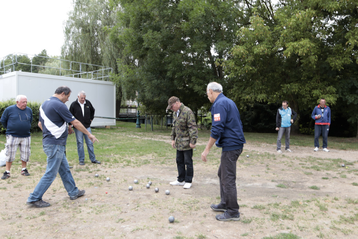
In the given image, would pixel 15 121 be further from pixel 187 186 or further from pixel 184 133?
pixel 187 186

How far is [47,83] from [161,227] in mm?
16216

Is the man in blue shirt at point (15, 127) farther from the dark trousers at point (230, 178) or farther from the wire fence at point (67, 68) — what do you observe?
the wire fence at point (67, 68)

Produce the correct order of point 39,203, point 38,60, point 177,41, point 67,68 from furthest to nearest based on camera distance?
point 38,60
point 67,68
point 177,41
point 39,203

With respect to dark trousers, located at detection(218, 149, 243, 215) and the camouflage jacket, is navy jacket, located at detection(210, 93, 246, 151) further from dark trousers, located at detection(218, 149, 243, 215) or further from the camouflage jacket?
the camouflage jacket

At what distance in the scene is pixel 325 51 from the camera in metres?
13.7

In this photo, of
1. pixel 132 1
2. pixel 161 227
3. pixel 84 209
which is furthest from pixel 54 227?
pixel 132 1

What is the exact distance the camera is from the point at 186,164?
5492 millimetres

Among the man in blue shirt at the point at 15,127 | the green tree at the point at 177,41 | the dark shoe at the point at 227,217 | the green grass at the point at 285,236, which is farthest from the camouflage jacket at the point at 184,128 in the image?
the green tree at the point at 177,41

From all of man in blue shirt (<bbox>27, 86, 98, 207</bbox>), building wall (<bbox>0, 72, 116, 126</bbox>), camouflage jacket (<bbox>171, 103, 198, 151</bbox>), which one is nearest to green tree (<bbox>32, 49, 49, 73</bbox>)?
building wall (<bbox>0, 72, 116, 126</bbox>)

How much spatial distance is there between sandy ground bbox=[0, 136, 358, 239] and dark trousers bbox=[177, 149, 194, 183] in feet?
0.86

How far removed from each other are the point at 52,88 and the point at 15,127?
12.4 meters

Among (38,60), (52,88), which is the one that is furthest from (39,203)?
(38,60)

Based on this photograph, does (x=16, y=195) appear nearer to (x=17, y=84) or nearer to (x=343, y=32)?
(x=17, y=84)

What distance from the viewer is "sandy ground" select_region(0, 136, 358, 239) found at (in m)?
3.54
